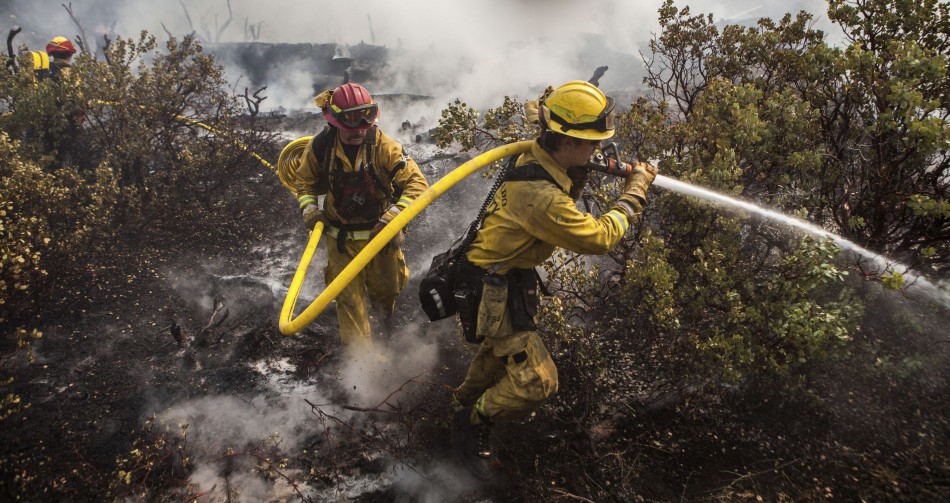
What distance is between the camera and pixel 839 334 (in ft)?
9.24

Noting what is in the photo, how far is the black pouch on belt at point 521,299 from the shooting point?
2.90 metres

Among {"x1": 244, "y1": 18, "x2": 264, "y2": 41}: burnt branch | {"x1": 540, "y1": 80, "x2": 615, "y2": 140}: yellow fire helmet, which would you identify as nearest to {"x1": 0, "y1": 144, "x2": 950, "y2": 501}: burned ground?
{"x1": 540, "y1": 80, "x2": 615, "y2": 140}: yellow fire helmet

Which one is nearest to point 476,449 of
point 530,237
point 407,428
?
point 407,428

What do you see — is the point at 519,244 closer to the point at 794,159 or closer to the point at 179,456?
the point at 794,159

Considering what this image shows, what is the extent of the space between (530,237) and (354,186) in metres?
1.87

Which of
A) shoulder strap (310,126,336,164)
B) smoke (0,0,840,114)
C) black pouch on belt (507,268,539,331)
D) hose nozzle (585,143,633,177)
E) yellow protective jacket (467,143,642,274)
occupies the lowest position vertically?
black pouch on belt (507,268,539,331)

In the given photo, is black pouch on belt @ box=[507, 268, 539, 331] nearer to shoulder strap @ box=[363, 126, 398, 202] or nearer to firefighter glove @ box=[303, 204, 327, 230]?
shoulder strap @ box=[363, 126, 398, 202]

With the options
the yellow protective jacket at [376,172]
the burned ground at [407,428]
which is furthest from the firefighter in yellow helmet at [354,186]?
the burned ground at [407,428]

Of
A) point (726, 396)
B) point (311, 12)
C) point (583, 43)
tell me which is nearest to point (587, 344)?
point (726, 396)

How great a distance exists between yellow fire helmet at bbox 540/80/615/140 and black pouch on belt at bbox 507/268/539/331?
0.90m

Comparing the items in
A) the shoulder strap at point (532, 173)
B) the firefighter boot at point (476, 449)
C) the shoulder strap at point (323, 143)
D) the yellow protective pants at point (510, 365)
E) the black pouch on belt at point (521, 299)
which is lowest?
the firefighter boot at point (476, 449)

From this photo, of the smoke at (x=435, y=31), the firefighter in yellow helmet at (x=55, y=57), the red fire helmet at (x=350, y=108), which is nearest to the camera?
the red fire helmet at (x=350, y=108)

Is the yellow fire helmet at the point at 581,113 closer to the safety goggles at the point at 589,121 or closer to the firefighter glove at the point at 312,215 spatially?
the safety goggles at the point at 589,121

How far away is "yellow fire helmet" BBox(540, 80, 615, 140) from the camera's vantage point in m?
2.52
